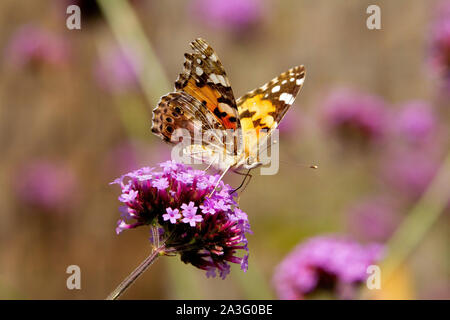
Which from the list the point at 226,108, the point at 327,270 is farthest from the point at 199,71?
the point at 327,270

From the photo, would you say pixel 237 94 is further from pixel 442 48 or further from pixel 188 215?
pixel 188 215

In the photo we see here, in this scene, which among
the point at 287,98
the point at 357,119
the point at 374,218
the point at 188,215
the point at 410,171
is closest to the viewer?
the point at 188,215

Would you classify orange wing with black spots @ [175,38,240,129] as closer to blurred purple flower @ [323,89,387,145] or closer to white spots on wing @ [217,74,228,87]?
white spots on wing @ [217,74,228,87]

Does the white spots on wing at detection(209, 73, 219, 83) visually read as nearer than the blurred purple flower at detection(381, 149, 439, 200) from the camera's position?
Yes

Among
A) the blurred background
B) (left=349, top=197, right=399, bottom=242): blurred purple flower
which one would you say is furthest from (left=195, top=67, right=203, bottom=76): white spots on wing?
(left=349, top=197, right=399, bottom=242): blurred purple flower

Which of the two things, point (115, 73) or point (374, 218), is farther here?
point (374, 218)

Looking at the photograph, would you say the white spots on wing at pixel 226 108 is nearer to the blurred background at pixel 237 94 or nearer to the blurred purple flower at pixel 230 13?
the blurred background at pixel 237 94
